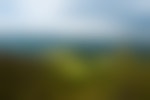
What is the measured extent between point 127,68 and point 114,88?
97 millimetres

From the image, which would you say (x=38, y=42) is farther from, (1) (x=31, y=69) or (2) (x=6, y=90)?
(2) (x=6, y=90)

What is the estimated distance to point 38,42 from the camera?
0.70 meters

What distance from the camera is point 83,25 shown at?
0.69 metres

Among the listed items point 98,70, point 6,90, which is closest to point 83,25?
point 98,70

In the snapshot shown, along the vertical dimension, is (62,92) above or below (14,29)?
below

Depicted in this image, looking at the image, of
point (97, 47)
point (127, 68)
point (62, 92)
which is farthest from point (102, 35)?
point (62, 92)

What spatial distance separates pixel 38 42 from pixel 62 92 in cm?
23

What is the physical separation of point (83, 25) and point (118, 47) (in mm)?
164

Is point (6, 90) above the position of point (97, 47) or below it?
below

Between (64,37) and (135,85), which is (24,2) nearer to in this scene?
(64,37)

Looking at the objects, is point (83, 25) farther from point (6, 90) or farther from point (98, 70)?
point (6, 90)

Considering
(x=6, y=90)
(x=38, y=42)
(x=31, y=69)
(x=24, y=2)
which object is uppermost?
(x=24, y=2)

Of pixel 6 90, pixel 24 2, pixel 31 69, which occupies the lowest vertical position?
pixel 6 90

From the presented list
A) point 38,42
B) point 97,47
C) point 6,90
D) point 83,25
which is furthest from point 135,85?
point 6,90
